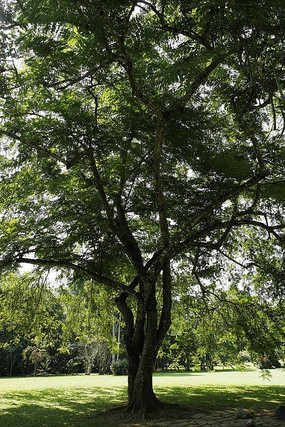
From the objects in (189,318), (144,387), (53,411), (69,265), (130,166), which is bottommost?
(53,411)

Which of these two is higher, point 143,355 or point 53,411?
point 143,355

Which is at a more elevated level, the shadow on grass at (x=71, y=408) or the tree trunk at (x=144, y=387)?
the tree trunk at (x=144, y=387)

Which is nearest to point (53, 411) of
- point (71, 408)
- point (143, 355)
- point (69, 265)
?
point (71, 408)

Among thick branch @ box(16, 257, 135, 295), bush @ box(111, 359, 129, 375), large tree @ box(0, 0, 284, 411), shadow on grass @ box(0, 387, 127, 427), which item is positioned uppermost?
large tree @ box(0, 0, 284, 411)

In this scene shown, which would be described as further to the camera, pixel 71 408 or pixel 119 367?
pixel 119 367

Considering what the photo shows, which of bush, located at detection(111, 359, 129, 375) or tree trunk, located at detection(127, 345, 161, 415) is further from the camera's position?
bush, located at detection(111, 359, 129, 375)

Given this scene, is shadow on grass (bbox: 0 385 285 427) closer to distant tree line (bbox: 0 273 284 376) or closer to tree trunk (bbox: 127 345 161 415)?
tree trunk (bbox: 127 345 161 415)

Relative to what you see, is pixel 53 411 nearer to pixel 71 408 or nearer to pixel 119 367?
pixel 71 408

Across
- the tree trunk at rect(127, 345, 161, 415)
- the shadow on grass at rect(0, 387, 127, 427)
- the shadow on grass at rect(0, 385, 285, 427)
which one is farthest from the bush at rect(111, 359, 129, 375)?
the tree trunk at rect(127, 345, 161, 415)

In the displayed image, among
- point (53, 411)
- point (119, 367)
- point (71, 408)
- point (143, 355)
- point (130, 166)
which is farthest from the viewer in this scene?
point (119, 367)

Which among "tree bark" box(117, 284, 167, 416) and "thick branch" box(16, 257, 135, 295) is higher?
"thick branch" box(16, 257, 135, 295)

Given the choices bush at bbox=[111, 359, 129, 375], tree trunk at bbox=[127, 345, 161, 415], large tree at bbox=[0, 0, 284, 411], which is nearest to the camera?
large tree at bbox=[0, 0, 284, 411]

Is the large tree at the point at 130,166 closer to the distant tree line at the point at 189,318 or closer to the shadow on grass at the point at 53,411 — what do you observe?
the shadow on grass at the point at 53,411

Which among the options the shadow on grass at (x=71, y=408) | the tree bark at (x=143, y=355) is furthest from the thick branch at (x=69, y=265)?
the shadow on grass at (x=71, y=408)
